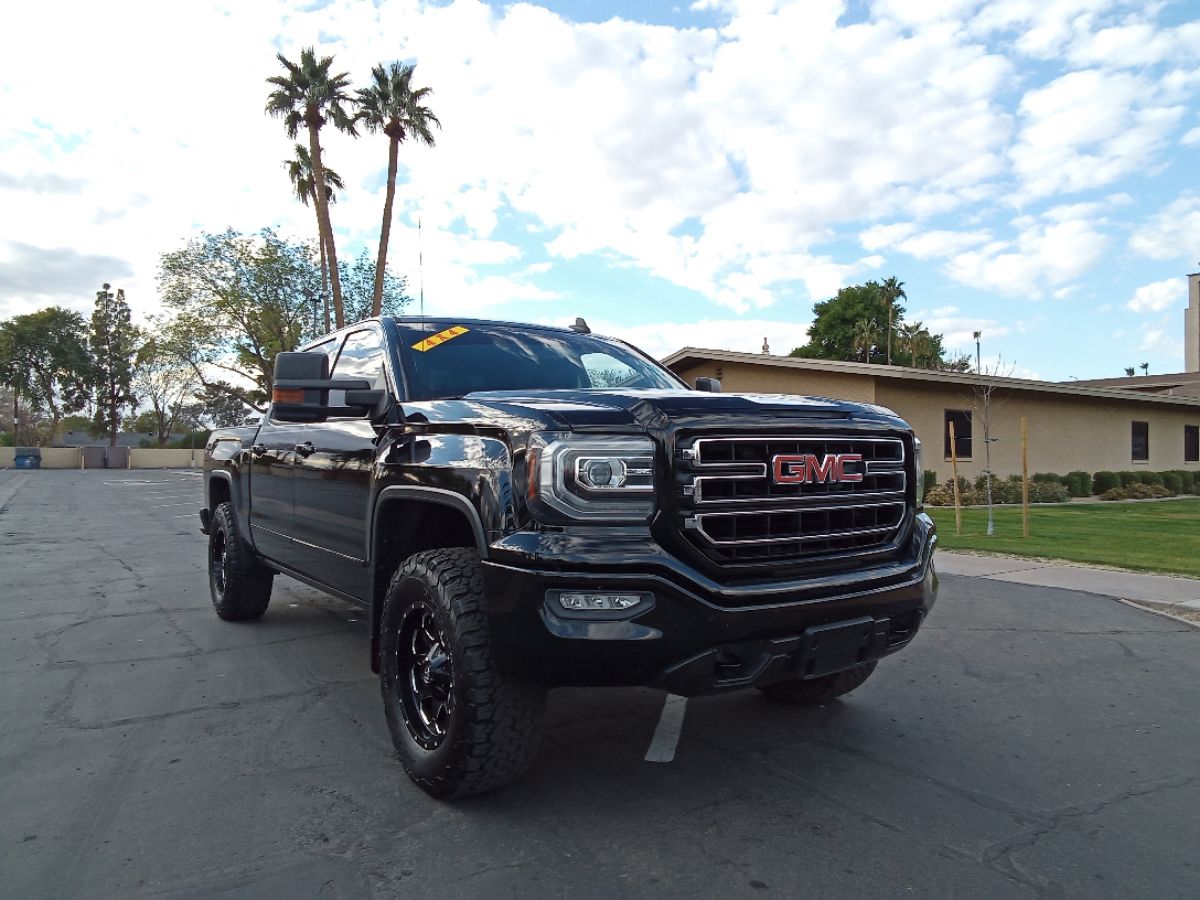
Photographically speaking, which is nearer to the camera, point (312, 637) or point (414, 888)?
point (414, 888)

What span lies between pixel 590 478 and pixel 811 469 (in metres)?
0.87

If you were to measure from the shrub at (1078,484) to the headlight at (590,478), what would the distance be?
78.6ft

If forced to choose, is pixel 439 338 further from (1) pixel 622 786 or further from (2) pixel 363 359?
(1) pixel 622 786

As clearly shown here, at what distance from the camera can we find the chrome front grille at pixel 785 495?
282cm

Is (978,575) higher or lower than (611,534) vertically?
lower

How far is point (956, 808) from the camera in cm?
313

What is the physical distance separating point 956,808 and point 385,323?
340 cm

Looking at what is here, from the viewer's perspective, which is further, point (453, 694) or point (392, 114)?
point (392, 114)

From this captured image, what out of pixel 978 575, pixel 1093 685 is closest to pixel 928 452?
pixel 978 575

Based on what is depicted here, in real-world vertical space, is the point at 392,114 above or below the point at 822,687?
above

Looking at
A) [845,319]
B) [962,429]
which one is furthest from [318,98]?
[845,319]

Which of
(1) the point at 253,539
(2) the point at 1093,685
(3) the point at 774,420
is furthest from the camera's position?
(1) the point at 253,539

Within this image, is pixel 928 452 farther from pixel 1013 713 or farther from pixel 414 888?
pixel 414 888

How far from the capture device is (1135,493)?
23641 millimetres
